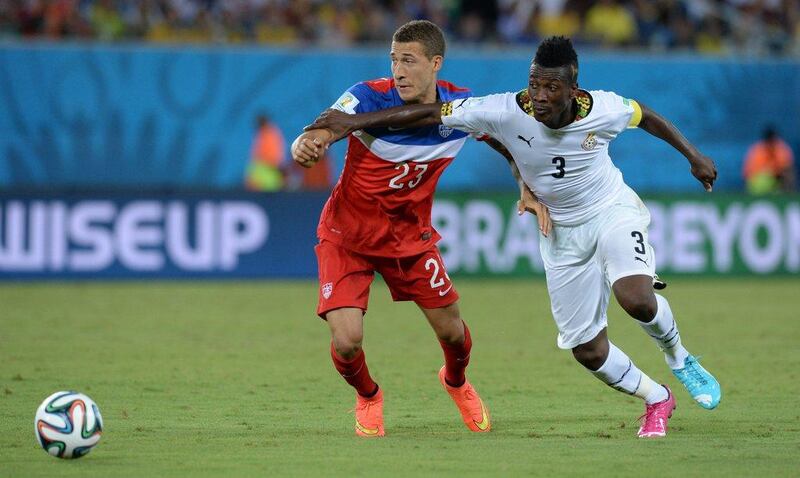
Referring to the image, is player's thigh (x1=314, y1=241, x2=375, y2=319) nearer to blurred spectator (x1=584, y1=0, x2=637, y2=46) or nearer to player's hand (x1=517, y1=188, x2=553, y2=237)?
player's hand (x1=517, y1=188, x2=553, y2=237)

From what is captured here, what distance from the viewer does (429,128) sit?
786 cm

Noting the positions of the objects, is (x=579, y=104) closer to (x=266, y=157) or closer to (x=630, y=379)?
(x=630, y=379)

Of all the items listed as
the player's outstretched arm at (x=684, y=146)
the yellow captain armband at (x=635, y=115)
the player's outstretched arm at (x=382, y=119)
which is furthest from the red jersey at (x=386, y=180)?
the player's outstretched arm at (x=684, y=146)

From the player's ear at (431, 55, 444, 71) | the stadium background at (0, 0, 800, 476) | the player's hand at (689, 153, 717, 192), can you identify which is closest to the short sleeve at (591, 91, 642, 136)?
the player's hand at (689, 153, 717, 192)

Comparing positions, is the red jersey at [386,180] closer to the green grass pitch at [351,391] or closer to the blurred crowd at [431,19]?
the green grass pitch at [351,391]

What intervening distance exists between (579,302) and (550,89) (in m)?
1.34

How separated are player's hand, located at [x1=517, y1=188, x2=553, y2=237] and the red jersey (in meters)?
0.55

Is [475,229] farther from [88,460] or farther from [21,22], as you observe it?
[88,460]

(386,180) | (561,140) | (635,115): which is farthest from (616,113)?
(386,180)

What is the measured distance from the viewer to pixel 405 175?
786cm

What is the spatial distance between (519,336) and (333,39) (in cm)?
986

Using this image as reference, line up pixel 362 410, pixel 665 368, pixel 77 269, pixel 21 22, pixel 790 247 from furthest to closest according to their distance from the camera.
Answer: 1. pixel 21 22
2. pixel 790 247
3. pixel 77 269
4. pixel 665 368
5. pixel 362 410

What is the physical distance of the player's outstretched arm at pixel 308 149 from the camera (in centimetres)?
717

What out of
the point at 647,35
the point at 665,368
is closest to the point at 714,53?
the point at 647,35
